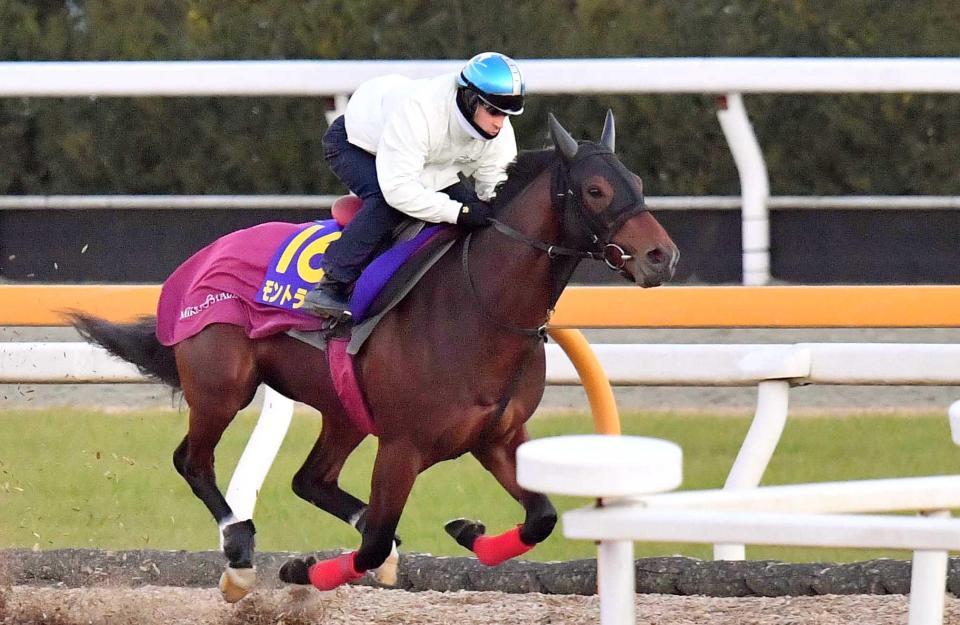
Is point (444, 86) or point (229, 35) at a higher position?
point (229, 35)

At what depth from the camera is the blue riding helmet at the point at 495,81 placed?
3449 mm

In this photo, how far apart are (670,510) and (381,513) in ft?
5.44

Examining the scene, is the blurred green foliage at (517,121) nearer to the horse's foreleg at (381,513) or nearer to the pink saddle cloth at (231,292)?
the pink saddle cloth at (231,292)

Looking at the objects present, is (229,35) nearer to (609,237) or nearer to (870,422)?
(870,422)

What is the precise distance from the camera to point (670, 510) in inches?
79.7

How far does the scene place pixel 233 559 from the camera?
3871 millimetres

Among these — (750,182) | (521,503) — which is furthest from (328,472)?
(750,182)

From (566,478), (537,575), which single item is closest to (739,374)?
(537,575)

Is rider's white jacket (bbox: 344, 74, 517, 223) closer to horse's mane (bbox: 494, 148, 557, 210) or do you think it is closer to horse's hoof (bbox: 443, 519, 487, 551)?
horse's mane (bbox: 494, 148, 557, 210)

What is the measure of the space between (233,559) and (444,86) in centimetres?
116

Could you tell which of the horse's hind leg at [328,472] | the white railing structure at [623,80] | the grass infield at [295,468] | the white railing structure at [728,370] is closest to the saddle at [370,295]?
the horse's hind leg at [328,472]

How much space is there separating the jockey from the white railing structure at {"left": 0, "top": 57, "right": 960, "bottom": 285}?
2.26 feet

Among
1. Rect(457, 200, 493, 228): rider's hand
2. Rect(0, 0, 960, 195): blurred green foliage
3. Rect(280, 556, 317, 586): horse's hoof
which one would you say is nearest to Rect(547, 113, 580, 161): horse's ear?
Rect(457, 200, 493, 228): rider's hand

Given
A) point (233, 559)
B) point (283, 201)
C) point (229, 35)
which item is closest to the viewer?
point (233, 559)
